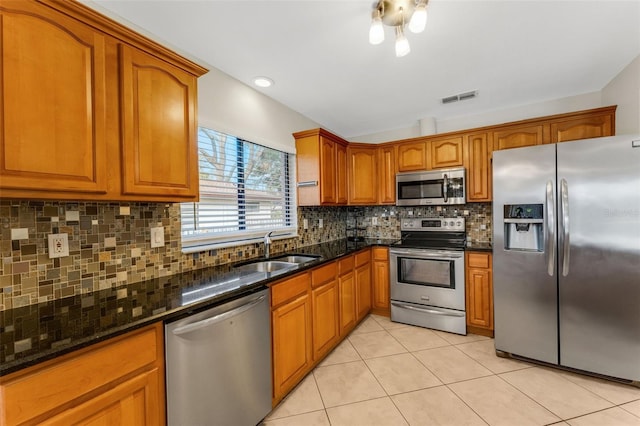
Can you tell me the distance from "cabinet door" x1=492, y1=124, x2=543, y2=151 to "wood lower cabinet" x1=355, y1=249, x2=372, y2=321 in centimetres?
190

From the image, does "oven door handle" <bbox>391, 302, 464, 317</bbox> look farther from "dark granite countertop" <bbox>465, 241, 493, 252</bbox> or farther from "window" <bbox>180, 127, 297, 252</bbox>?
"window" <bbox>180, 127, 297, 252</bbox>

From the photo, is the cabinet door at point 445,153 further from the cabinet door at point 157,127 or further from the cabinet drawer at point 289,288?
the cabinet door at point 157,127

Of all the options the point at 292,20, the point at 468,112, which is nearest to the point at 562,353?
the point at 468,112

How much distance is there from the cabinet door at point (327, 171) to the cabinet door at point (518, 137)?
181 cm

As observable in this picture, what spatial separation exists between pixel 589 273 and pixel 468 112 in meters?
2.16

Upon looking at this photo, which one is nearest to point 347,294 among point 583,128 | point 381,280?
point 381,280

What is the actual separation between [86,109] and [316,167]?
6.77 ft

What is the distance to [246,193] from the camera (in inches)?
99.7

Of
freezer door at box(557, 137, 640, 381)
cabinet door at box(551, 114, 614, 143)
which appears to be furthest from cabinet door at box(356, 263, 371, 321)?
cabinet door at box(551, 114, 614, 143)

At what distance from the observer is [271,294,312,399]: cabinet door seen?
179cm

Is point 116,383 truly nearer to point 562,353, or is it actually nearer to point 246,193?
point 246,193

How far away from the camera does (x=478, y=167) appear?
9.96ft

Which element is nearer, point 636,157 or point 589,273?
point 636,157

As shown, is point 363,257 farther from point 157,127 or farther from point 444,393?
point 157,127
